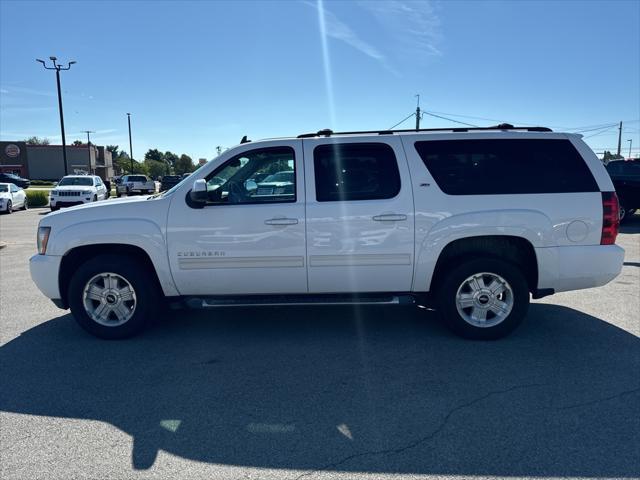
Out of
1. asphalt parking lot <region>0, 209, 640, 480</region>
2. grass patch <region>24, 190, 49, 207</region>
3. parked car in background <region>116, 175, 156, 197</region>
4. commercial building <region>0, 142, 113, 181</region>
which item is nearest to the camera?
asphalt parking lot <region>0, 209, 640, 480</region>

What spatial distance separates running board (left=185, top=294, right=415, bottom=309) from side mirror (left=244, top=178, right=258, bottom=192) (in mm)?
1071

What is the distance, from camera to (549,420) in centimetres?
315

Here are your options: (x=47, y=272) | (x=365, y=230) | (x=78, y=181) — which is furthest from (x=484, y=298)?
(x=78, y=181)

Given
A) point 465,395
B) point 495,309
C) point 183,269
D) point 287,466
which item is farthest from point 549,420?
point 183,269

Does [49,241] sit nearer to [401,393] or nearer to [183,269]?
[183,269]

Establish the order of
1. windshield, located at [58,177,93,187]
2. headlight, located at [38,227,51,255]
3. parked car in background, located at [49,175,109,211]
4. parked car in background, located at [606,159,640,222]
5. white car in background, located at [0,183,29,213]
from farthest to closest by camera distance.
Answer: windshield, located at [58,177,93,187] → white car in background, located at [0,183,29,213] → parked car in background, located at [49,175,109,211] → parked car in background, located at [606,159,640,222] → headlight, located at [38,227,51,255]

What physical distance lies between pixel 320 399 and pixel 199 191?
7.01 ft

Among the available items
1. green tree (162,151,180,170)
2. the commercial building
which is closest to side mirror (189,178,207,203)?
the commercial building

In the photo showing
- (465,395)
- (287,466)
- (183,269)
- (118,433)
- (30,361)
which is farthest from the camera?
(183,269)

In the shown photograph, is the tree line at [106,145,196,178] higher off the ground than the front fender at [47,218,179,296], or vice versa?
the tree line at [106,145,196,178]

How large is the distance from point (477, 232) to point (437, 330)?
1.19m

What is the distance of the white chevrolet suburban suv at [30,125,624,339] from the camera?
4.36 meters

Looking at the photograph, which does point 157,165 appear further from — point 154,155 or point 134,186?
point 134,186

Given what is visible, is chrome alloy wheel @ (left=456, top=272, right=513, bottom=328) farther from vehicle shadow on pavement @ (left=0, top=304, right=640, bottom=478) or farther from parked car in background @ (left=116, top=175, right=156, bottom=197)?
parked car in background @ (left=116, top=175, right=156, bottom=197)
